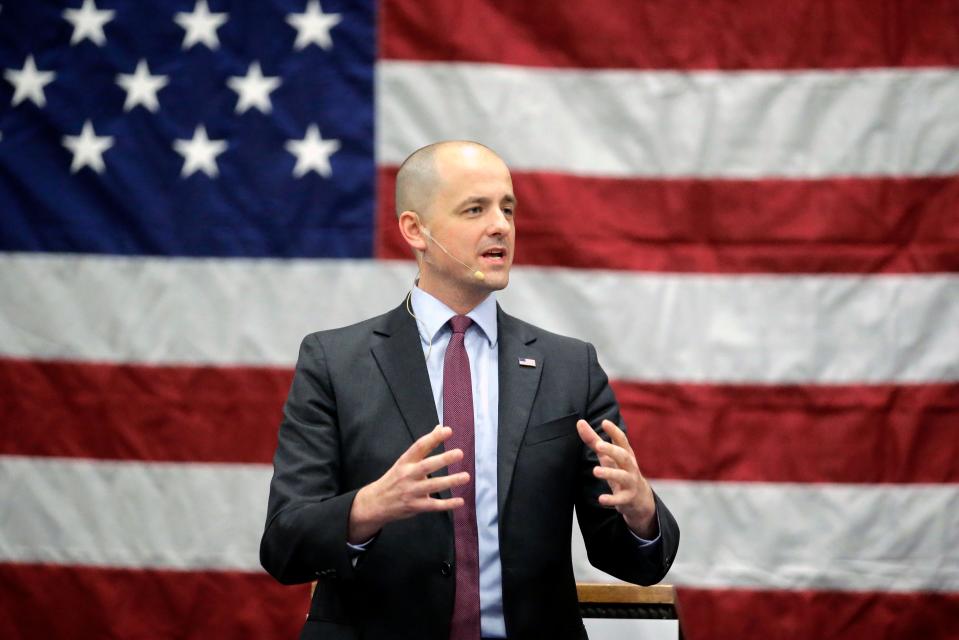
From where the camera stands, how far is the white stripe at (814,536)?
3328 mm

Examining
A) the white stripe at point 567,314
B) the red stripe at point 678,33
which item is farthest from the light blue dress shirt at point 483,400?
the red stripe at point 678,33

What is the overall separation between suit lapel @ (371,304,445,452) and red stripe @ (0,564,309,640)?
5.03 ft

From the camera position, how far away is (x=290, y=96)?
136 inches

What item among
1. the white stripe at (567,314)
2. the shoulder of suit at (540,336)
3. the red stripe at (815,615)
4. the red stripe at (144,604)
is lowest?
the red stripe at (144,604)

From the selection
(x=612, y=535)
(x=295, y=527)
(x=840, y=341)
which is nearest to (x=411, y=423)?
(x=295, y=527)

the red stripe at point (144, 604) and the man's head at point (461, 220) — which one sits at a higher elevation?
the man's head at point (461, 220)

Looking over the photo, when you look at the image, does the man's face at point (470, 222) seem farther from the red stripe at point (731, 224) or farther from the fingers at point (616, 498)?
the red stripe at point (731, 224)

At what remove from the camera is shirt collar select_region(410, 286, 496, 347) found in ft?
7.09

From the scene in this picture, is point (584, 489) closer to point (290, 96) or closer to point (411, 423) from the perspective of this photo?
point (411, 423)

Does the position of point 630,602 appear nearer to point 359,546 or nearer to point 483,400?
point 483,400

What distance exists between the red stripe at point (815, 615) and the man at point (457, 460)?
1.36 m

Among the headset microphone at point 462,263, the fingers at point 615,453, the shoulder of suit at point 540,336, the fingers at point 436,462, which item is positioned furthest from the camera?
the shoulder of suit at point 540,336

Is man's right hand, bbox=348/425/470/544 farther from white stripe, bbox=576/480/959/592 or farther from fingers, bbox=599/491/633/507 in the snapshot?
white stripe, bbox=576/480/959/592

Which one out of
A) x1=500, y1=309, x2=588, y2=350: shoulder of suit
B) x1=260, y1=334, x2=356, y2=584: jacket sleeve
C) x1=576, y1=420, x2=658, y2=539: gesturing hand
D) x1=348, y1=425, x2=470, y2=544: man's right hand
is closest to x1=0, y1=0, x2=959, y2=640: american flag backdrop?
x1=500, y1=309, x2=588, y2=350: shoulder of suit
